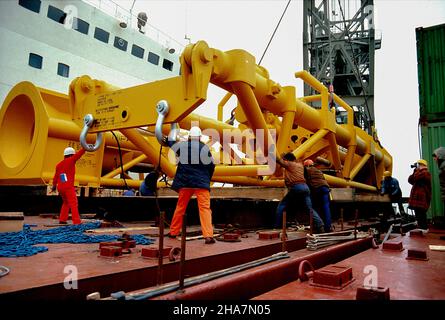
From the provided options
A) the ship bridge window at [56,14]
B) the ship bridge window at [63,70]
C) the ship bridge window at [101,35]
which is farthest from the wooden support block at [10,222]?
the ship bridge window at [101,35]

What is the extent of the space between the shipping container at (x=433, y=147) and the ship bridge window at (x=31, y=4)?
43.9 ft

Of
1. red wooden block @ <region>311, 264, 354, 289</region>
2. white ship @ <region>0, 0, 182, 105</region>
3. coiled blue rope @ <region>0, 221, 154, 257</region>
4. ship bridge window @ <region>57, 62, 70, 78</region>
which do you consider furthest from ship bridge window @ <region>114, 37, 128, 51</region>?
red wooden block @ <region>311, 264, 354, 289</region>

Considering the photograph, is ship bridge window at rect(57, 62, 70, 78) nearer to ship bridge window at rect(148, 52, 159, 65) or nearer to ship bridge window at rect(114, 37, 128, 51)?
ship bridge window at rect(114, 37, 128, 51)

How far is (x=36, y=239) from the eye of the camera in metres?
3.46

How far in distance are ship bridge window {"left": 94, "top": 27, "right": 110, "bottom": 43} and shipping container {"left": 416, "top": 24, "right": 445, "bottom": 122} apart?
42.0 feet

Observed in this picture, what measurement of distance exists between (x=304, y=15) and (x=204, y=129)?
9.59 m

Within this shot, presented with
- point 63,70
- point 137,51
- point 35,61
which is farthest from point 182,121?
point 137,51

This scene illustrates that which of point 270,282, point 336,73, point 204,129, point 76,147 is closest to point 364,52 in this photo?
point 336,73

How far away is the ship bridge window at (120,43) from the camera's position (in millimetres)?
16391

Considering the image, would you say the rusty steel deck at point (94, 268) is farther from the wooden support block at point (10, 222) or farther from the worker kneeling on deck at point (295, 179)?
the worker kneeling on deck at point (295, 179)

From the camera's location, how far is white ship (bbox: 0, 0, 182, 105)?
1285cm

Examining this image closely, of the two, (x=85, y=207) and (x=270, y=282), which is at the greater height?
(x=85, y=207)

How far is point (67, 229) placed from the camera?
13.9 ft
